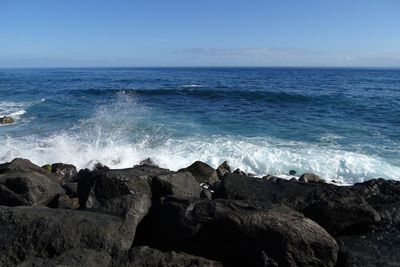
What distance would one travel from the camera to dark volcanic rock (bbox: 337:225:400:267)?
15.2ft

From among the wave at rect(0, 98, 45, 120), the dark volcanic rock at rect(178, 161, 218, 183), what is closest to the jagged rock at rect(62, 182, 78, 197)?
the dark volcanic rock at rect(178, 161, 218, 183)

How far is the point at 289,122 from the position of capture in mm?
18812

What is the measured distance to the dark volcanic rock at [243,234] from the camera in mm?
4578

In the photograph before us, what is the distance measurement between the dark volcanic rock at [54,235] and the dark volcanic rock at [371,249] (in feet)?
8.38

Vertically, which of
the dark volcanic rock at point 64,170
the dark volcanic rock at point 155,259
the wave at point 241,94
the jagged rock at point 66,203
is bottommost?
the dark volcanic rock at point 64,170

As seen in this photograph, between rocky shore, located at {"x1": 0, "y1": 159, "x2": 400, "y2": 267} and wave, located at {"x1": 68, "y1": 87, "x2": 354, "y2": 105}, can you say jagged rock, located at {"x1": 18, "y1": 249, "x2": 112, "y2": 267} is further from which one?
wave, located at {"x1": 68, "y1": 87, "x2": 354, "y2": 105}

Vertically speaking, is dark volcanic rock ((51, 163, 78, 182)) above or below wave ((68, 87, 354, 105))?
below

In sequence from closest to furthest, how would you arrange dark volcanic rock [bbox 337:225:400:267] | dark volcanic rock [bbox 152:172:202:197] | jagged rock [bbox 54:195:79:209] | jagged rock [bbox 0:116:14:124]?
dark volcanic rock [bbox 337:225:400:267] → dark volcanic rock [bbox 152:172:202:197] → jagged rock [bbox 54:195:79:209] → jagged rock [bbox 0:116:14:124]

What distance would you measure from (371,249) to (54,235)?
3.79 metres

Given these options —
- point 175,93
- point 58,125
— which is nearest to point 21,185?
point 58,125

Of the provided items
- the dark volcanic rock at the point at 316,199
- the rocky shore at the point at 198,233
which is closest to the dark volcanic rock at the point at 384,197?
the rocky shore at the point at 198,233

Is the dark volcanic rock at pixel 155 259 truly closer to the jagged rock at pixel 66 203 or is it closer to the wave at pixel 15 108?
the jagged rock at pixel 66 203

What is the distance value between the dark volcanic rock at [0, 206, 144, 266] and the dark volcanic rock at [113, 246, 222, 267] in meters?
0.21

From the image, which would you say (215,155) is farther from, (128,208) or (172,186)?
(128,208)
